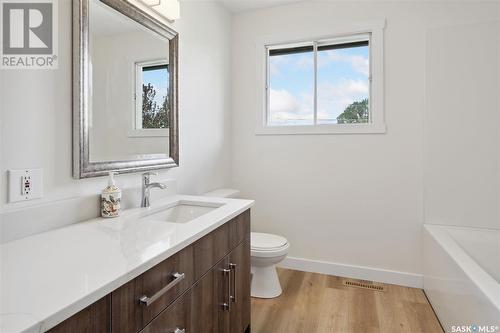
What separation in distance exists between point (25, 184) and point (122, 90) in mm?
726

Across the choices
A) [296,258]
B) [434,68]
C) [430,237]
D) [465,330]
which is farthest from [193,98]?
[465,330]

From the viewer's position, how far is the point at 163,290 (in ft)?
3.15

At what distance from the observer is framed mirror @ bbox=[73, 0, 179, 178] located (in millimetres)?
1342

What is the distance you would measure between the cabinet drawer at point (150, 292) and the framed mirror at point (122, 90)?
655mm

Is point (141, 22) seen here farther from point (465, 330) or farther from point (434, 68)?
point (465, 330)

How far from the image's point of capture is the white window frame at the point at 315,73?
250cm

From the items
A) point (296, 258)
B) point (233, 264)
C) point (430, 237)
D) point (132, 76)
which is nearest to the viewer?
point (233, 264)

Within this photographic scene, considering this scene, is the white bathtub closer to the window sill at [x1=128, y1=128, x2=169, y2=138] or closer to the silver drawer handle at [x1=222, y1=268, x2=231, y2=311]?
the silver drawer handle at [x1=222, y1=268, x2=231, y2=311]

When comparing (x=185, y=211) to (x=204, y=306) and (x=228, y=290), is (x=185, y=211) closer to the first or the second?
(x=228, y=290)

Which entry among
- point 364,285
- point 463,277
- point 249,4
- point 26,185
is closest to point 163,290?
point 26,185

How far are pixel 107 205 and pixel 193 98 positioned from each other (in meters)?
1.20

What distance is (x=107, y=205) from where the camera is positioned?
1397mm

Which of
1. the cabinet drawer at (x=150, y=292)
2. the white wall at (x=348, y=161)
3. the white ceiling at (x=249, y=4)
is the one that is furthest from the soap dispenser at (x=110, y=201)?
the white ceiling at (x=249, y=4)

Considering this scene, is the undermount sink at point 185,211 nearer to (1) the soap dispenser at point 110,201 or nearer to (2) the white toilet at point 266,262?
(1) the soap dispenser at point 110,201
